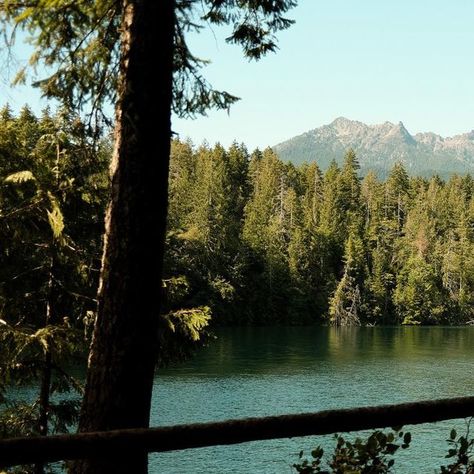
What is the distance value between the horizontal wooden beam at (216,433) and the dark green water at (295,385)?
16784 mm

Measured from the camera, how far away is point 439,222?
96.6m

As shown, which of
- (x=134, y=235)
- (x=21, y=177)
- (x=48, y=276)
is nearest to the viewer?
(x=134, y=235)

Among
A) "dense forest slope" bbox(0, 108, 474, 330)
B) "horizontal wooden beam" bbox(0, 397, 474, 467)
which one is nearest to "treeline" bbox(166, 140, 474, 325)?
"dense forest slope" bbox(0, 108, 474, 330)

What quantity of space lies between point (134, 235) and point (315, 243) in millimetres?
84227

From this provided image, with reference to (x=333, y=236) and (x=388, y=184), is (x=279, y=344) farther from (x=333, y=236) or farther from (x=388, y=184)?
(x=388, y=184)

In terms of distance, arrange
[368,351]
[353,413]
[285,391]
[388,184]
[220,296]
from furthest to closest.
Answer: [388,184] < [220,296] < [368,351] < [285,391] < [353,413]

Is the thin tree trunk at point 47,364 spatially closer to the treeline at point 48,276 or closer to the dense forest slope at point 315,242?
the treeline at point 48,276

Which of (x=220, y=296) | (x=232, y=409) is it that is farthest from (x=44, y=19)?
(x=220, y=296)

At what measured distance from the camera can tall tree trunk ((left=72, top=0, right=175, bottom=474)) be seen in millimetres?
3596

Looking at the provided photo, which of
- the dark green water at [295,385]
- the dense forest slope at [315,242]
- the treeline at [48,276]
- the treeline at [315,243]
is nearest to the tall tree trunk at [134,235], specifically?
the treeline at [48,276]

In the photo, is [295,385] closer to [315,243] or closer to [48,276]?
[48,276]

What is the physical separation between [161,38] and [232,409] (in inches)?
1044

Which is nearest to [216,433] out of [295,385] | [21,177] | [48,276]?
[21,177]

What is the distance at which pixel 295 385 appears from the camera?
3516cm
